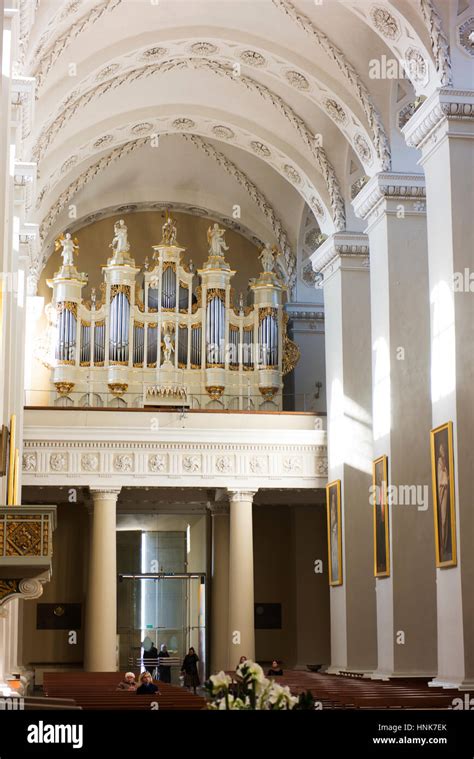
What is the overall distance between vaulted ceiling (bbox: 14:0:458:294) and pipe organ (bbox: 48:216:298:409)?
1696 mm

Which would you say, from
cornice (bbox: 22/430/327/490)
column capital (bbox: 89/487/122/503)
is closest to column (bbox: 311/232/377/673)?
cornice (bbox: 22/430/327/490)

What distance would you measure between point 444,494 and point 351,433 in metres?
7.22

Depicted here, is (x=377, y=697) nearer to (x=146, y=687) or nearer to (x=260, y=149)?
(x=146, y=687)

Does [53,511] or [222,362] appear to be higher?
[222,362]

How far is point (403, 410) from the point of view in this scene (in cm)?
2088

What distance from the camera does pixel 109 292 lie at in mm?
28438

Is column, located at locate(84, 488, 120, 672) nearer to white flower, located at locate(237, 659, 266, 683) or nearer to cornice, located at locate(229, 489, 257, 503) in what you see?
cornice, located at locate(229, 489, 257, 503)

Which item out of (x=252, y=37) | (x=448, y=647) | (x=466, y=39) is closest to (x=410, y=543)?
(x=448, y=647)

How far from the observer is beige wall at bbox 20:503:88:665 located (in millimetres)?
28844

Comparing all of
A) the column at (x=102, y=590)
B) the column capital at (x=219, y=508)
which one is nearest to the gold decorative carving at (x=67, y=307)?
the column at (x=102, y=590)

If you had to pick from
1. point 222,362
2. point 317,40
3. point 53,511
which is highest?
point 317,40

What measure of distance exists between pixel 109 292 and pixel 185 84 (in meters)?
5.32
